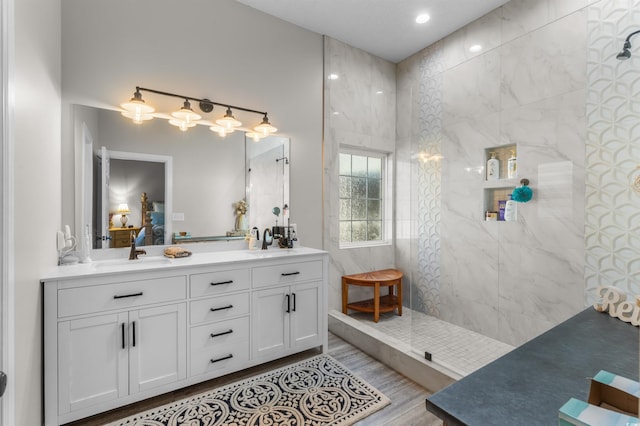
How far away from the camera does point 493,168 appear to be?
2648mm

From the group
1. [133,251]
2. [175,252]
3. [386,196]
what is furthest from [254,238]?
[386,196]

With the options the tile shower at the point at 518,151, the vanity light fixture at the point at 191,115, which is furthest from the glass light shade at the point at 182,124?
the tile shower at the point at 518,151

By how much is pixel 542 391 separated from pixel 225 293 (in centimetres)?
177

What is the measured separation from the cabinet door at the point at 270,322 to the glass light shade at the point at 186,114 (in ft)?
4.71

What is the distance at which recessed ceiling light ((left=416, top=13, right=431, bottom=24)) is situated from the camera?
2.78 metres

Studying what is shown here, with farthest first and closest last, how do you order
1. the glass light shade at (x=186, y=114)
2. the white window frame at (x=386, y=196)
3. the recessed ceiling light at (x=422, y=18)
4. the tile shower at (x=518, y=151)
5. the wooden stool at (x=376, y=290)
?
the white window frame at (x=386, y=196), the wooden stool at (x=376, y=290), the recessed ceiling light at (x=422, y=18), the glass light shade at (x=186, y=114), the tile shower at (x=518, y=151)

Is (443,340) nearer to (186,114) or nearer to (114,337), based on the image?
(114,337)

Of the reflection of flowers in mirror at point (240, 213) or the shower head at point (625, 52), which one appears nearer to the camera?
the shower head at point (625, 52)

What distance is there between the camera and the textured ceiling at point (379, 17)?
2.64 meters

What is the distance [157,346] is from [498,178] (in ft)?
9.51

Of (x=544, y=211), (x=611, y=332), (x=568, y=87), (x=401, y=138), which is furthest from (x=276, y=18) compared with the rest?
(x=611, y=332)

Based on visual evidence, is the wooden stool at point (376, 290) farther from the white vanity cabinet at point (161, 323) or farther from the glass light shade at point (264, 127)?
the glass light shade at point (264, 127)

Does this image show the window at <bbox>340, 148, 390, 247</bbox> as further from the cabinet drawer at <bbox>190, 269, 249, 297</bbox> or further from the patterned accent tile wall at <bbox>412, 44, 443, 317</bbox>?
the cabinet drawer at <bbox>190, 269, 249, 297</bbox>

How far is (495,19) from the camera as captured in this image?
8.80ft
